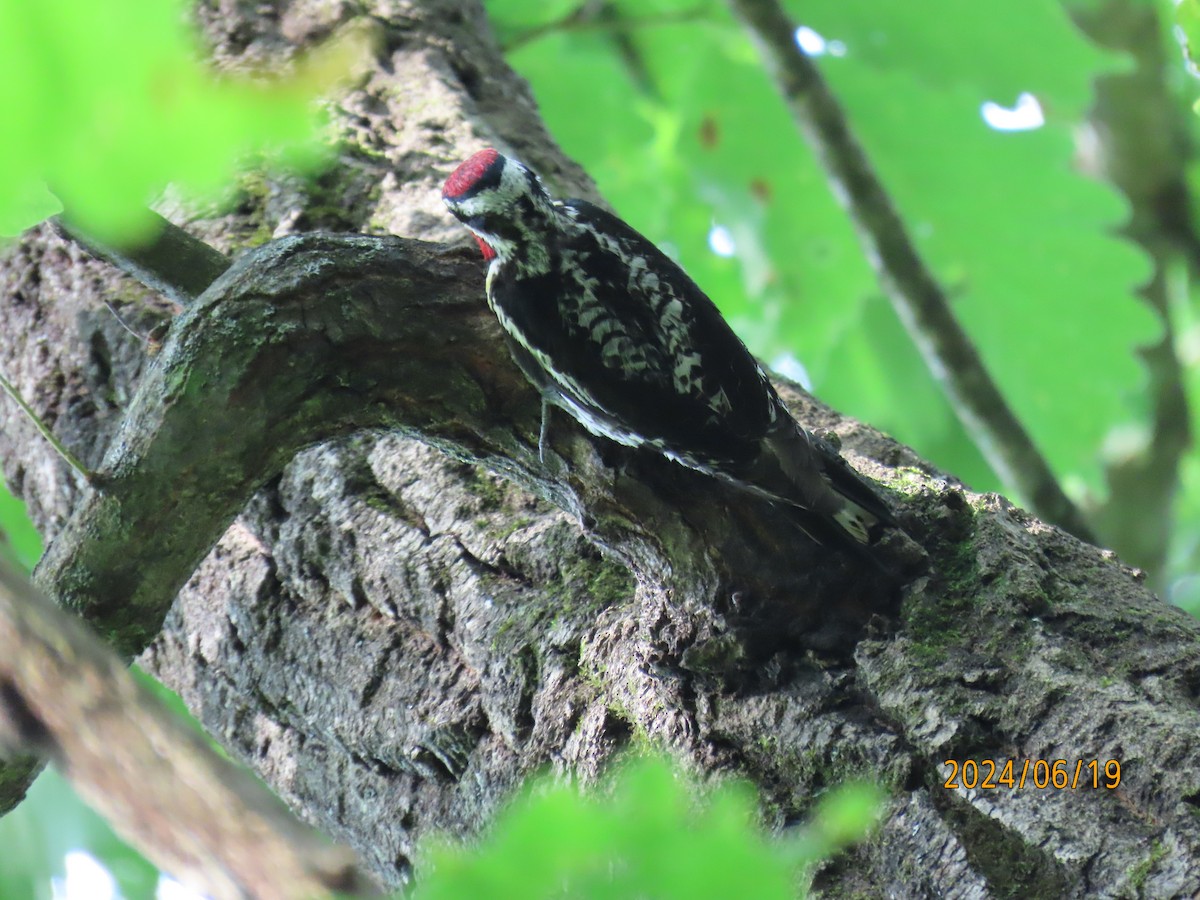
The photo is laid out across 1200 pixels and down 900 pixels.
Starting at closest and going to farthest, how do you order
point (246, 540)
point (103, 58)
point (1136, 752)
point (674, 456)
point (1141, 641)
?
point (103, 58) < point (1136, 752) < point (1141, 641) < point (674, 456) < point (246, 540)

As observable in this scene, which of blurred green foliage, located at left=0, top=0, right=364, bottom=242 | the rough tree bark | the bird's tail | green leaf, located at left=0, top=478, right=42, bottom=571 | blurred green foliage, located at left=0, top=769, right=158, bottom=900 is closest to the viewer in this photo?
blurred green foliage, located at left=0, top=0, right=364, bottom=242

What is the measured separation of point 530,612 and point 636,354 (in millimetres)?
517

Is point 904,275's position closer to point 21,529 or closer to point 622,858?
point 21,529

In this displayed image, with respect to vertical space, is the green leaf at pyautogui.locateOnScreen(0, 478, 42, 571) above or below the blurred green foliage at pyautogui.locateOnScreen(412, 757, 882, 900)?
below

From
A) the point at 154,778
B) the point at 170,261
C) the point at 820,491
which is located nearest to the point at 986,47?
the point at 820,491

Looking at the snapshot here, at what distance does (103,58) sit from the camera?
2.02 feet

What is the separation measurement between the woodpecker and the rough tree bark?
0.06 metres

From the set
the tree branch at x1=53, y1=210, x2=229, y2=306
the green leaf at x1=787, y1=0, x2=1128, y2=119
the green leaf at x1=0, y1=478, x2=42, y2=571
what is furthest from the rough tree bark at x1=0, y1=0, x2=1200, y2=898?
the green leaf at x1=787, y1=0, x2=1128, y2=119

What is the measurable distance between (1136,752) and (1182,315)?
5.17m

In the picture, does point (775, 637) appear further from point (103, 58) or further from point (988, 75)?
point (988, 75)

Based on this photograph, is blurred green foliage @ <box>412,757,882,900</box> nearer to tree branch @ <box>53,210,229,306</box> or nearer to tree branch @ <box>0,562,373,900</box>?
tree branch @ <box>0,562,373,900</box>

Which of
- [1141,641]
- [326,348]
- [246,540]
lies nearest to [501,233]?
[326,348]

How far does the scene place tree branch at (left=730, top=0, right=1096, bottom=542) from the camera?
12.2ft

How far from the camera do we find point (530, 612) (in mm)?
2070
